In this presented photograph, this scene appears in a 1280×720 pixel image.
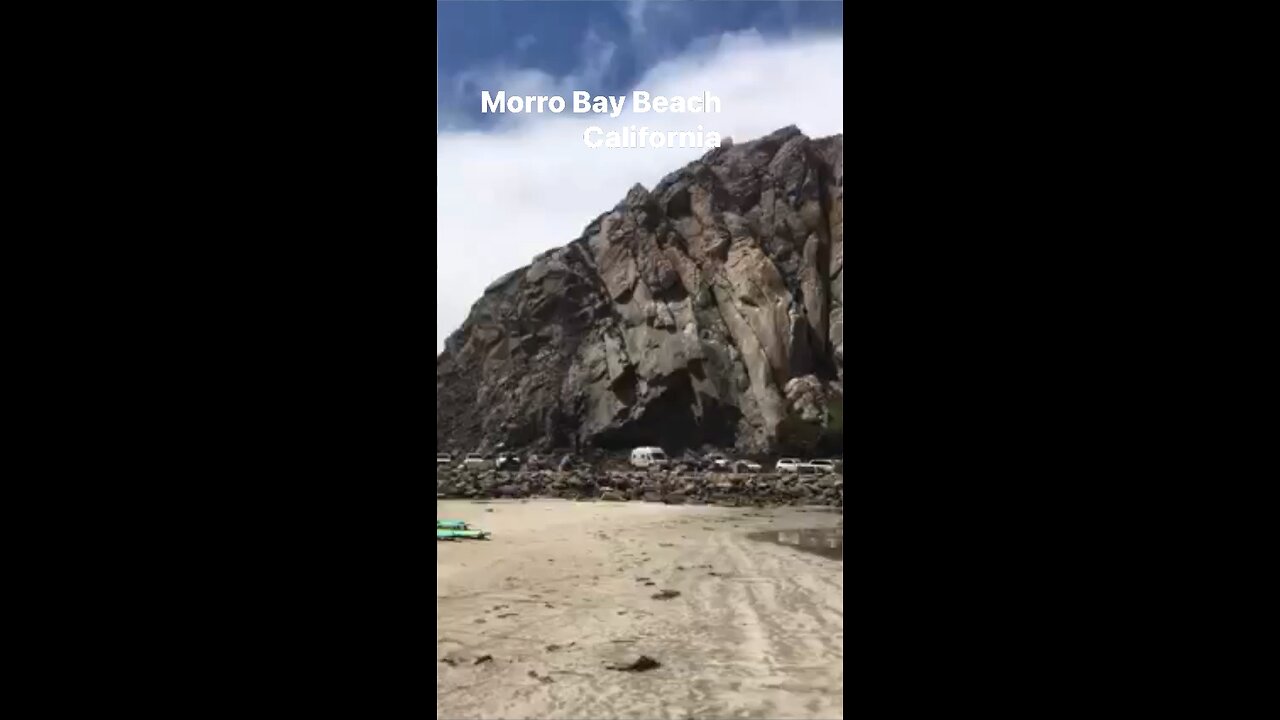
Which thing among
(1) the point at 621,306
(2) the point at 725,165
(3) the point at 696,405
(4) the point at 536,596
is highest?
(2) the point at 725,165

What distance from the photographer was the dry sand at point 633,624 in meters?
4.77

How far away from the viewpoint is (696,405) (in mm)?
21906

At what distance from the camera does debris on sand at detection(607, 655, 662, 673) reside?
18.2 feet

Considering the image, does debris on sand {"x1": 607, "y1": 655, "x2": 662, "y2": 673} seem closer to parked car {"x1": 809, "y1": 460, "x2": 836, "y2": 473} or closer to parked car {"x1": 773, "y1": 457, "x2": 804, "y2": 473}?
parked car {"x1": 809, "y1": 460, "x2": 836, "y2": 473}

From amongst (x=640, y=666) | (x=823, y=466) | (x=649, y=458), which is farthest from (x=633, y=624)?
(x=649, y=458)

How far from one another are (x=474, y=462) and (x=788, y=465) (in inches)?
324

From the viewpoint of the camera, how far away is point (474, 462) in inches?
840

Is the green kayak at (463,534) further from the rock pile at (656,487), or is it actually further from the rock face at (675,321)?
the rock face at (675,321)

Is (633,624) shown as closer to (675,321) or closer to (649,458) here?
(649,458)
